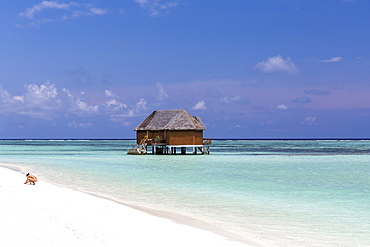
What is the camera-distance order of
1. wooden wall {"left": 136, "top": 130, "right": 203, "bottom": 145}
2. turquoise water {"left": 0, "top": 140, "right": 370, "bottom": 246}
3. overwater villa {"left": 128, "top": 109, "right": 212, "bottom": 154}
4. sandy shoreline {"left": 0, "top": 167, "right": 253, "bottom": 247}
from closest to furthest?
sandy shoreline {"left": 0, "top": 167, "right": 253, "bottom": 247} → turquoise water {"left": 0, "top": 140, "right": 370, "bottom": 246} → overwater villa {"left": 128, "top": 109, "right": 212, "bottom": 154} → wooden wall {"left": 136, "top": 130, "right": 203, "bottom": 145}

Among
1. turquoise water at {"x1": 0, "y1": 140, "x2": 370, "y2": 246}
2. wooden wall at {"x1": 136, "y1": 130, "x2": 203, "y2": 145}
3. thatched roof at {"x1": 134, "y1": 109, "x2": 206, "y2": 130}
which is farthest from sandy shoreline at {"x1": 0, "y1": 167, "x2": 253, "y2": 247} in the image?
wooden wall at {"x1": 136, "y1": 130, "x2": 203, "y2": 145}

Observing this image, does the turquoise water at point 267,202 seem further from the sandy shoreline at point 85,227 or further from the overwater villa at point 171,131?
the overwater villa at point 171,131

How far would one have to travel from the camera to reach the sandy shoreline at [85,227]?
780 centimetres

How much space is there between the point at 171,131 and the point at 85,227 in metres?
41.1

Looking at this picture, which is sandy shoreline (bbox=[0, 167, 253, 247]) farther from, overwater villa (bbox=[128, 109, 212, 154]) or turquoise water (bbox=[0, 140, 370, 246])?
overwater villa (bbox=[128, 109, 212, 154])

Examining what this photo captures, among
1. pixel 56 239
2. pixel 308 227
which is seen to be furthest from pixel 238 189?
pixel 56 239

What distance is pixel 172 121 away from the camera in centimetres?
5012

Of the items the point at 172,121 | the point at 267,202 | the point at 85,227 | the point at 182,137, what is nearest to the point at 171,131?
the point at 172,121

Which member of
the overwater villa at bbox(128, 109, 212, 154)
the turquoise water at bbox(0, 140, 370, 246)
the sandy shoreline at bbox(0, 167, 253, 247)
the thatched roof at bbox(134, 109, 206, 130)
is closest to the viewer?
the sandy shoreline at bbox(0, 167, 253, 247)

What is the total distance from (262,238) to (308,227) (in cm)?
195

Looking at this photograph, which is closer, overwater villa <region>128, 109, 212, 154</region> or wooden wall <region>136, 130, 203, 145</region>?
overwater villa <region>128, 109, 212, 154</region>

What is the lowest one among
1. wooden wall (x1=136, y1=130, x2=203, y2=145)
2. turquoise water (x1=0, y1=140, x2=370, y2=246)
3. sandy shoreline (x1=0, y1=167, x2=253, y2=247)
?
turquoise water (x1=0, y1=140, x2=370, y2=246)

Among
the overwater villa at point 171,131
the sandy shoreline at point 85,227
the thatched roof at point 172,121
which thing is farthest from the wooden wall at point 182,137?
the sandy shoreline at point 85,227

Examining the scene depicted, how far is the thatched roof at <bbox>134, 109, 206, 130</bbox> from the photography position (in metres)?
49.5
